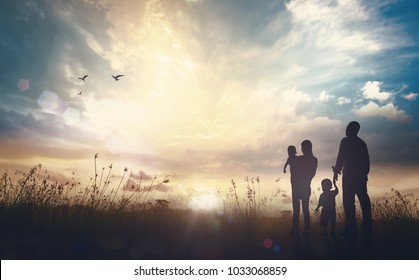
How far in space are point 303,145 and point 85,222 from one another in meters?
5.35

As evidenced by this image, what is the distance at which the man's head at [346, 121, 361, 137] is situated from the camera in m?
7.10

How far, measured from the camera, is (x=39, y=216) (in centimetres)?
725

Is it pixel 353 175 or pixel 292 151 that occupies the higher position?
pixel 292 151

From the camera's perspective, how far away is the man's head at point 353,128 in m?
7.10

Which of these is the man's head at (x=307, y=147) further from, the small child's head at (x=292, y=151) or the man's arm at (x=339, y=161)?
the man's arm at (x=339, y=161)

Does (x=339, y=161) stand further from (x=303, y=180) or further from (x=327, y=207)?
(x=327, y=207)

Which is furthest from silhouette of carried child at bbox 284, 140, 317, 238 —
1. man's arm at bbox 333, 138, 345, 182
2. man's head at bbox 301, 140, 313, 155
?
man's arm at bbox 333, 138, 345, 182

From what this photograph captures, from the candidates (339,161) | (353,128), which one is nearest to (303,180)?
(339,161)

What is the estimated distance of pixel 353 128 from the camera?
7.10 metres

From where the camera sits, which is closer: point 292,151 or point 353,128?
point 353,128

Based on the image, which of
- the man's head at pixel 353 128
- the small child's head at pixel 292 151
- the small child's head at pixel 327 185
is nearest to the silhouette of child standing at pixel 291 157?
the small child's head at pixel 292 151
